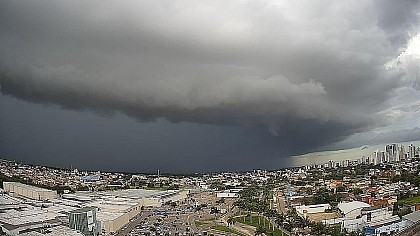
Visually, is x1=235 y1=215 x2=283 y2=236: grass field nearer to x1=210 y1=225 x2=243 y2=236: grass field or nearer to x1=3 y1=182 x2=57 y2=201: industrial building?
x1=210 y1=225 x2=243 y2=236: grass field

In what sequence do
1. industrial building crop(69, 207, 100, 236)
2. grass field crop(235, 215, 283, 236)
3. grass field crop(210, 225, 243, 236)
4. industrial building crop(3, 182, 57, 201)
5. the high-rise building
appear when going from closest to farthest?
industrial building crop(69, 207, 100, 236), grass field crop(235, 215, 283, 236), grass field crop(210, 225, 243, 236), industrial building crop(3, 182, 57, 201), the high-rise building

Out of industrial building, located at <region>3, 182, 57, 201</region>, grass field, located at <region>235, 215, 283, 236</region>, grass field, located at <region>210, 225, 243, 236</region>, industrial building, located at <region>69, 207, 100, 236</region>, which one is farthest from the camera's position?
industrial building, located at <region>3, 182, 57, 201</region>

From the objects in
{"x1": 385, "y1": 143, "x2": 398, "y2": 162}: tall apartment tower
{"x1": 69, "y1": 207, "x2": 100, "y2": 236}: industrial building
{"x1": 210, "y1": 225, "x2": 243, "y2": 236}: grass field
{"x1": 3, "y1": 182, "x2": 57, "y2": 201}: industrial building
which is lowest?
{"x1": 210, "y1": 225, "x2": 243, "y2": 236}: grass field

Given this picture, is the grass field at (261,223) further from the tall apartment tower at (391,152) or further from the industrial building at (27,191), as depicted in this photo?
the industrial building at (27,191)

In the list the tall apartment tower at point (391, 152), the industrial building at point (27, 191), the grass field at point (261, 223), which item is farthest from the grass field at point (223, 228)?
the tall apartment tower at point (391, 152)

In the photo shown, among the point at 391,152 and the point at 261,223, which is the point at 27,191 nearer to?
the point at 261,223

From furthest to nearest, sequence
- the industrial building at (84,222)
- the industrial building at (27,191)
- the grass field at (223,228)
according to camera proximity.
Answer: the industrial building at (27,191) → the grass field at (223,228) → the industrial building at (84,222)

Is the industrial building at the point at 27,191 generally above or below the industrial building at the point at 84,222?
above

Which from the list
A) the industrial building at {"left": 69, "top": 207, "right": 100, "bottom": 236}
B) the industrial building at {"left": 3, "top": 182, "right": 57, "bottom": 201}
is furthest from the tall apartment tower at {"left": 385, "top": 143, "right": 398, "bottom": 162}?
the industrial building at {"left": 3, "top": 182, "right": 57, "bottom": 201}

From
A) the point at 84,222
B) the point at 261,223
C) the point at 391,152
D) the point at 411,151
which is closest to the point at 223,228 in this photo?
the point at 261,223

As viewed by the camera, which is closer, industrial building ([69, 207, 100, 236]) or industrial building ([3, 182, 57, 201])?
industrial building ([69, 207, 100, 236])

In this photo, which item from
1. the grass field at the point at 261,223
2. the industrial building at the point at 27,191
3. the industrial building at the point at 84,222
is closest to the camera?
the industrial building at the point at 84,222
